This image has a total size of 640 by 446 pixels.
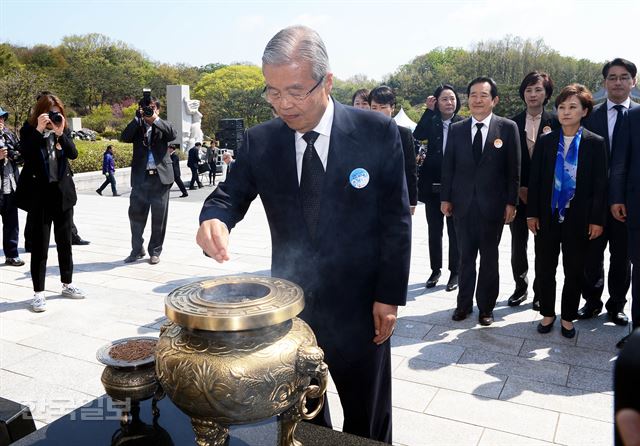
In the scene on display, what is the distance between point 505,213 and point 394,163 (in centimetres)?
275

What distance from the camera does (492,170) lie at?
173 inches

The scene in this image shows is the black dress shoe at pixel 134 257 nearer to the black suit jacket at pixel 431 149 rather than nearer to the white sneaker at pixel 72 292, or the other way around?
the white sneaker at pixel 72 292

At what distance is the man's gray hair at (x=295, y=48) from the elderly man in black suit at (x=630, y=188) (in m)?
2.97

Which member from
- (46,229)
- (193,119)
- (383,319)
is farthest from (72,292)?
(193,119)

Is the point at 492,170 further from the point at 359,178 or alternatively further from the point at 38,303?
the point at 38,303

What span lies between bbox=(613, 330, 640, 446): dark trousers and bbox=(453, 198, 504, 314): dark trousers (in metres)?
3.68

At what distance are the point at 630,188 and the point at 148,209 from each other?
207 inches

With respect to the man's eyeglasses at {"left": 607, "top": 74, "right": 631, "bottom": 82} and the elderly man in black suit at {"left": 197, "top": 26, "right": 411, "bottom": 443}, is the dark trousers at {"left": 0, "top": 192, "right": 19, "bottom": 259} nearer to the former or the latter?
the elderly man in black suit at {"left": 197, "top": 26, "right": 411, "bottom": 443}

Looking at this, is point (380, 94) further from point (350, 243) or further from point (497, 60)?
point (497, 60)

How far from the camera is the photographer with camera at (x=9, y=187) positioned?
5895 millimetres

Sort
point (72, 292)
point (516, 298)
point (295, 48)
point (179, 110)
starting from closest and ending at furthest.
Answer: point (295, 48) → point (516, 298) → point (72, 292) → point (179, 110)

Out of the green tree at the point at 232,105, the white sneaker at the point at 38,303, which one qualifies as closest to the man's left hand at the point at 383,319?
the white sneaker at the point at 38,303

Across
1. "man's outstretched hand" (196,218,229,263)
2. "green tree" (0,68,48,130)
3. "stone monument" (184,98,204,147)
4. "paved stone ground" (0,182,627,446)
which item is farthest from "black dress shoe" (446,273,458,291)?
"green tree" (0,68,48,130)

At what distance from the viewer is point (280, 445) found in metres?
1.90
